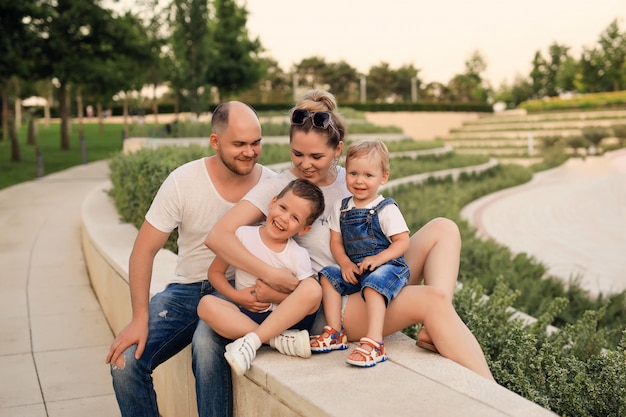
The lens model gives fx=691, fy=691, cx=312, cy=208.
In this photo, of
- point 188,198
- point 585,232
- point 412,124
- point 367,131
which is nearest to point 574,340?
point 188,198

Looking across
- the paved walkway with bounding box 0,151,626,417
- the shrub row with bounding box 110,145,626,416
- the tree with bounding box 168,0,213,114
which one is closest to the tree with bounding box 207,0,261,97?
the tree with bounding box 168,0,213,114

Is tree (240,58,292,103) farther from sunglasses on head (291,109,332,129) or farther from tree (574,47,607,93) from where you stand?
sunglasses on head (291,109,332,129)

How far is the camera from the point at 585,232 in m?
12.0

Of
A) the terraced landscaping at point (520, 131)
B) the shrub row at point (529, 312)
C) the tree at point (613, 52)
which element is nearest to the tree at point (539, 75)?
→ the tree at point (613, 52)

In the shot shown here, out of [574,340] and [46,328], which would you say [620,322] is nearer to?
[574,340]

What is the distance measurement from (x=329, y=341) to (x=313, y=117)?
1025 millimetres

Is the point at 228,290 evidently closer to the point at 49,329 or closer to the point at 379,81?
the point at 49,329

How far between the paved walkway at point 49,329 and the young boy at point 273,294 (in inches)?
60.0

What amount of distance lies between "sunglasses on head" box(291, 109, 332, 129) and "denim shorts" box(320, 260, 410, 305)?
0.67 m

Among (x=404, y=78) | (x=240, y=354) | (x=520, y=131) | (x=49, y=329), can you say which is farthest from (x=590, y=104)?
(x=404, y=78)

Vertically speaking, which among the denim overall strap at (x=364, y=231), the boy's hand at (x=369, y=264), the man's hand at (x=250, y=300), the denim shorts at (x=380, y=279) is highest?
the denim overall strap at (x=364, y=231)

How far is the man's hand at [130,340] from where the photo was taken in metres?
3.02

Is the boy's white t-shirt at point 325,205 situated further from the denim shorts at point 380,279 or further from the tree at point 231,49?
the tree at point 231,49

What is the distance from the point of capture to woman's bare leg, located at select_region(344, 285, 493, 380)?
9.33ft
